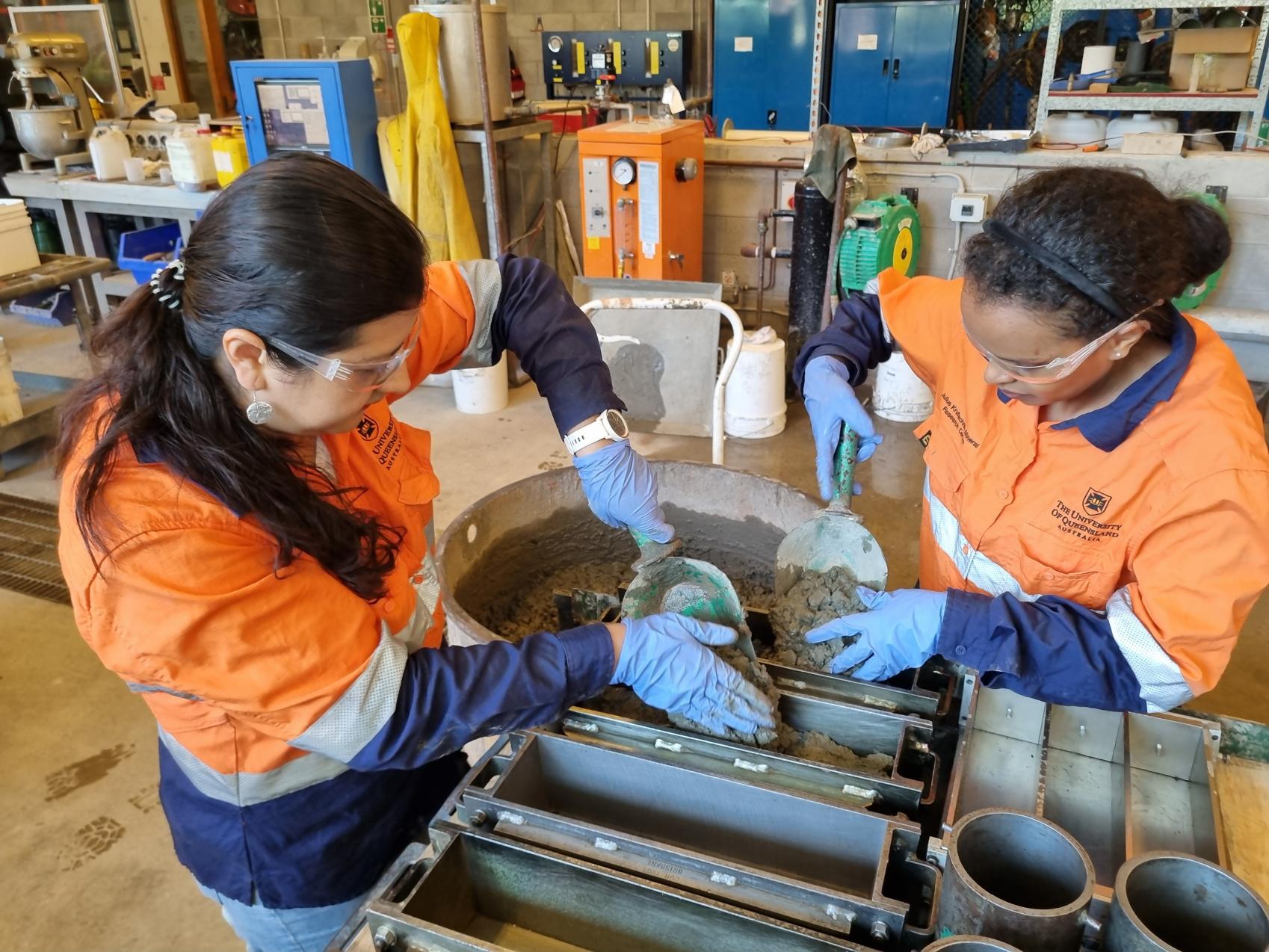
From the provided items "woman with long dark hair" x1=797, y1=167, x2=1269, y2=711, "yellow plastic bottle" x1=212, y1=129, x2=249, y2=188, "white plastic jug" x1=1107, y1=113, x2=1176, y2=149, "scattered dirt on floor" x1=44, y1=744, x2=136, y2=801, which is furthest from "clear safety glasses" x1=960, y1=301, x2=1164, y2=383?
Result: "yellow plastic bottle" x1=212, y1=129, x2=249, y2=188

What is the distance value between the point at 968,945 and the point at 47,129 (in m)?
5.57

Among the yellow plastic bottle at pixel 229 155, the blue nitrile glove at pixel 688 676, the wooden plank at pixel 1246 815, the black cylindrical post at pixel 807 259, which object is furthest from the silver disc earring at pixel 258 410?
the yellow plastic bottle at pixel 229 155

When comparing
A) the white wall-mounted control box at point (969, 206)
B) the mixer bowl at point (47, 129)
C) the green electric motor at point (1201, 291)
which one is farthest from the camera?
the mixer bowl at point (47, 129)

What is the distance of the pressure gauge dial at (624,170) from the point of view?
3697 millimetres

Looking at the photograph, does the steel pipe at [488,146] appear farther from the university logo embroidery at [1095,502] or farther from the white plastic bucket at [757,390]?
the university logo embroidery at [1095,502]

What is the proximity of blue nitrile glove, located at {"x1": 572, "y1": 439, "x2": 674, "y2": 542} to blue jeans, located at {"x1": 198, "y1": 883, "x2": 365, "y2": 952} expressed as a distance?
676 mm

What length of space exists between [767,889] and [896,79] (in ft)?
17.3

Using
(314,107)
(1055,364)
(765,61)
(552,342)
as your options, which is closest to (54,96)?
(314,107)

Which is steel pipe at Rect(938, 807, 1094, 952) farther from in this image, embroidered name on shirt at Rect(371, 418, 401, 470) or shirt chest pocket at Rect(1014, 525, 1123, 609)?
embroidered name on shirt at Rect(371, 418, 401, 470)

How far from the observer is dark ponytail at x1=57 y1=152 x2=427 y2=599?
0.80 metres

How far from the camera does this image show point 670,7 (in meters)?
6.45

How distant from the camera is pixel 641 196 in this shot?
376 cm

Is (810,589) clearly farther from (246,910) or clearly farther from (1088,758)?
(246,910)

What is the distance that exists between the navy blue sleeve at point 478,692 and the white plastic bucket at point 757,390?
2.70m
